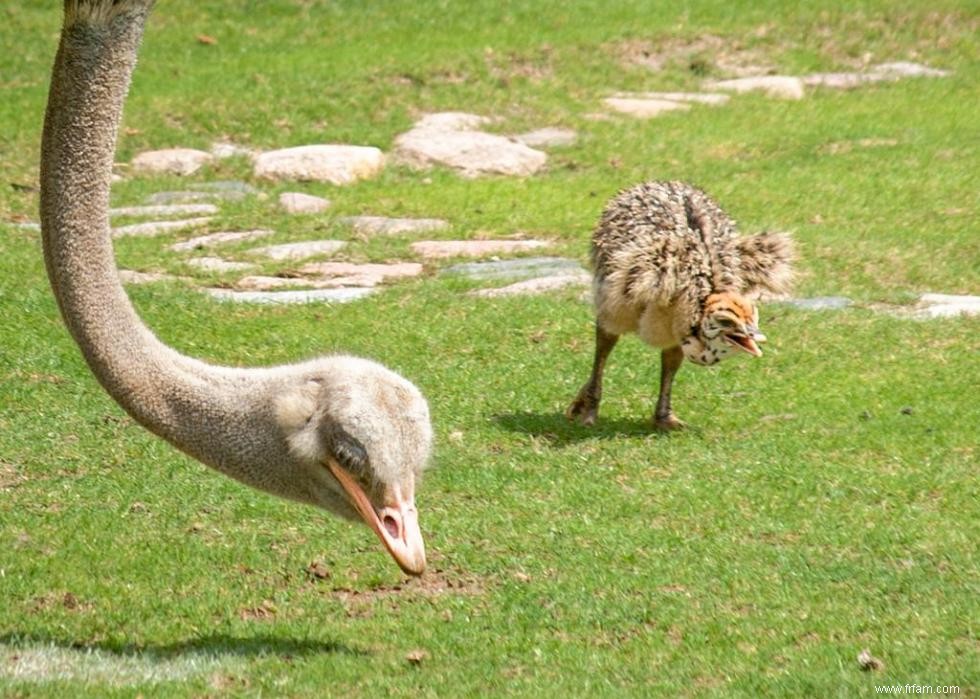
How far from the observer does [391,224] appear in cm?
1447

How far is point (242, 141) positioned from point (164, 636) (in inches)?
444

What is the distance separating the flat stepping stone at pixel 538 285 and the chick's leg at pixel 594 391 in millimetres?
2339

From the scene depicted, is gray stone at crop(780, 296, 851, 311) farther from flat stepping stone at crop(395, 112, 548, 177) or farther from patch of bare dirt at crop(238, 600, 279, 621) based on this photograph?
patch of bare dirt at crop(238, 600, 279, 621)

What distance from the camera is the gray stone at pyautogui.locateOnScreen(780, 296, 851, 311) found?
11867mm

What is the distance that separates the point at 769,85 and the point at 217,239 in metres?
8.20

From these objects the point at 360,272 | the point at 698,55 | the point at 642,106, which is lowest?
the point at 698,55

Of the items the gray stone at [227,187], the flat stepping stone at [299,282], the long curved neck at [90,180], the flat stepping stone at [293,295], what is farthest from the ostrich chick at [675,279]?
the gray stone at [227,187]

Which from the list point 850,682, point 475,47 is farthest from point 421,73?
point 850,682

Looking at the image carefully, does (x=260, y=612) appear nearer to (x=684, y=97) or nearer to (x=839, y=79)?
(x=684, y=97)

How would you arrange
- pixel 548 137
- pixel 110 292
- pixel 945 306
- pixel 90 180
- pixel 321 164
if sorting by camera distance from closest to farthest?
1. pixel 90 180
2. pixel 110 292
3. pixel 945 306
4. pixel 321 164
5. pixel 548 137

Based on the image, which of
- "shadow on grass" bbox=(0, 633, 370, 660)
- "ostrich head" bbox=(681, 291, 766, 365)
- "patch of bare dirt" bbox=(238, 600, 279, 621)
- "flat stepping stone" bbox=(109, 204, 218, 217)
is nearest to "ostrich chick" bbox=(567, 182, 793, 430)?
"ostrich head" bbox=(681, 291, 766, 365)

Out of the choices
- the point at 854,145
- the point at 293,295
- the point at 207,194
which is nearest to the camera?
the point at 293,295

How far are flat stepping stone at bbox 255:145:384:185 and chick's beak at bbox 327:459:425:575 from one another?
449 inches

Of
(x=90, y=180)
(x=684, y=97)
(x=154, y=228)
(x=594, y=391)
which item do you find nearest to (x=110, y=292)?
(x=90, y=180)
